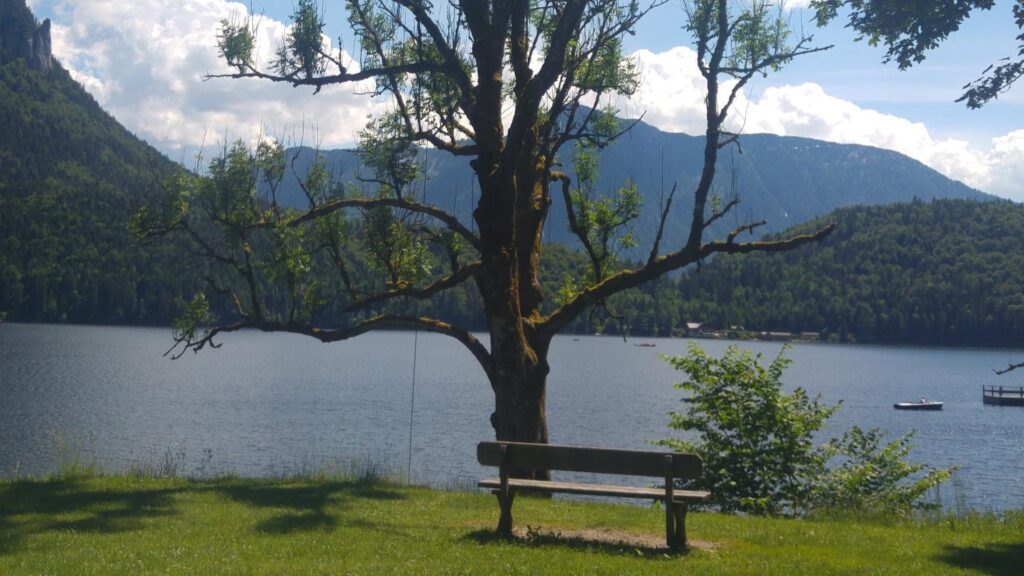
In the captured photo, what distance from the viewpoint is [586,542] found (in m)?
10.3

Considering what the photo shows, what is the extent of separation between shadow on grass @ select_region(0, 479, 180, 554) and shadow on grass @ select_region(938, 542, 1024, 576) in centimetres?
918

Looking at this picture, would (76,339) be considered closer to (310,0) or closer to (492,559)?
(310,0)

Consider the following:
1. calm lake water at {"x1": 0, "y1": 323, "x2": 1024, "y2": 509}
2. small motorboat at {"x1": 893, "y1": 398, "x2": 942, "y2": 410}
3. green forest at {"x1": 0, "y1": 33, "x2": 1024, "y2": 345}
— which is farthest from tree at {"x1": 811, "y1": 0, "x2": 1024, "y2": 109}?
green forest at {"x1": 0, "y1": 33, "x2": 1024, "y2": 345}

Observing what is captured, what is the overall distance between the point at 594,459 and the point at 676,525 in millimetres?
1106

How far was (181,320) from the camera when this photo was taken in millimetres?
17578

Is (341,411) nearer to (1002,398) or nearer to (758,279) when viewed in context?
(1002,398)

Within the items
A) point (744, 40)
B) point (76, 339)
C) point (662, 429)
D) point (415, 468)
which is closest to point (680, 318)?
point (76, 339)

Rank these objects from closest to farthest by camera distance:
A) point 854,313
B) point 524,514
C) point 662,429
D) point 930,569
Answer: point 930,569
point 524,514
point 662,429
point 854,313

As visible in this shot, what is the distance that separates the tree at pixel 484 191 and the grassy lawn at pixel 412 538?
3582mm

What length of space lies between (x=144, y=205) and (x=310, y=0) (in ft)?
16.3

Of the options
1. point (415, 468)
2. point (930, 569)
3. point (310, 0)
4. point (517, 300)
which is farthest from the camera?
point (415, 468)

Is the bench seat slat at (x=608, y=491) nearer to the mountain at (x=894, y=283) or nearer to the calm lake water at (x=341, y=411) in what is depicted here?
the calm lake water at (x=341, y=411)

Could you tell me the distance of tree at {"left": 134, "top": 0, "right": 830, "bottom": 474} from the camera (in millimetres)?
15602

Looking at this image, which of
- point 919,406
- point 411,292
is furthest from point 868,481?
point 919,406
